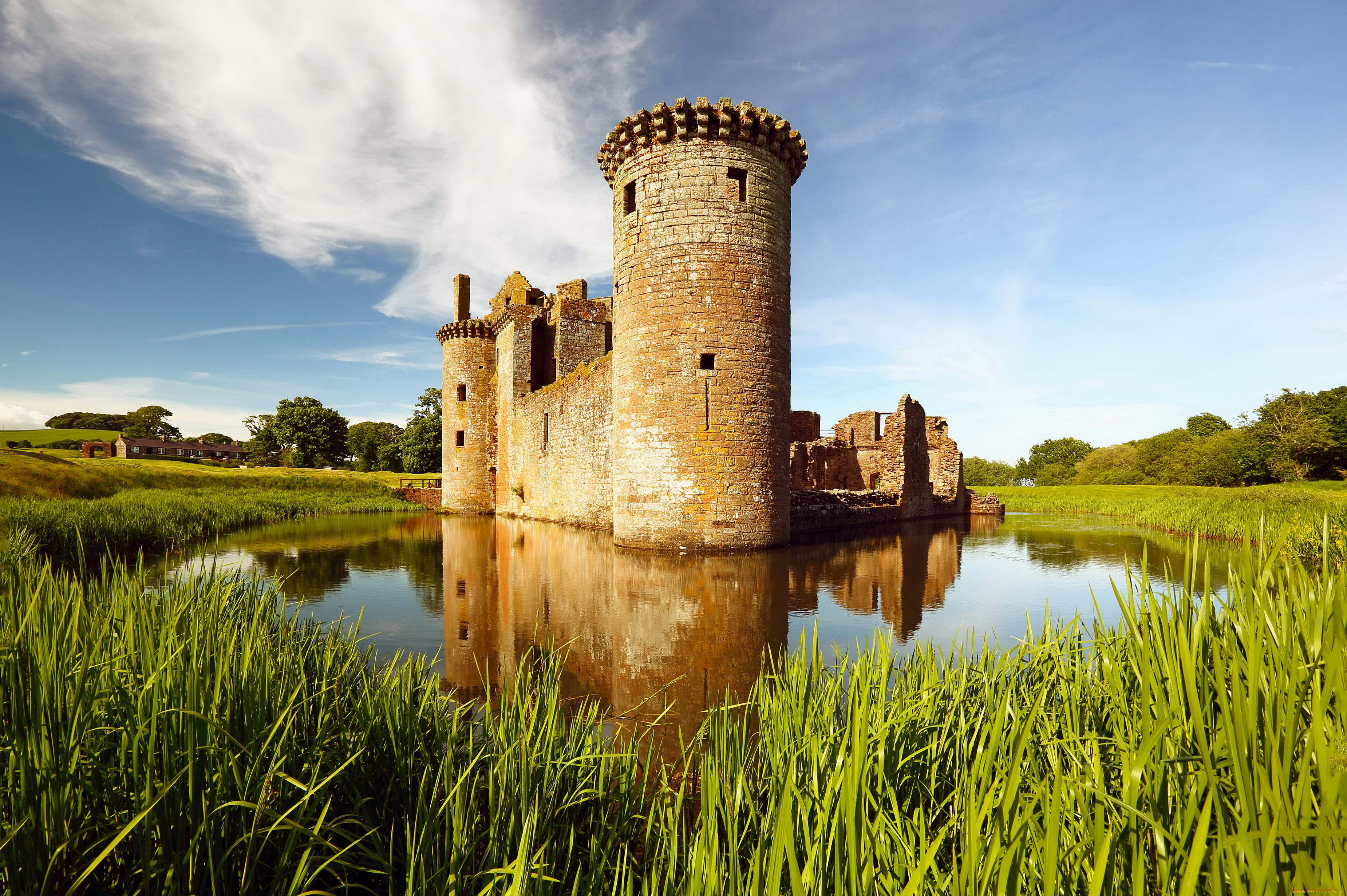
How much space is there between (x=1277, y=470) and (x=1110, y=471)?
22.1 metres

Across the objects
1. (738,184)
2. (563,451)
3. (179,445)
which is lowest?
(563,451)

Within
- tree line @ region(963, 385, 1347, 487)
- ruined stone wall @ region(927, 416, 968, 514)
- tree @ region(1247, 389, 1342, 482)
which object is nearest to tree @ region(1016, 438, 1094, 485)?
tree line @ region(963, 385, 1347, 487)

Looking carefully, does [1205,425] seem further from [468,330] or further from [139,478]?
[139,478]

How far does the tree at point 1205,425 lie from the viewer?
6175 cm

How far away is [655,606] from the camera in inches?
253

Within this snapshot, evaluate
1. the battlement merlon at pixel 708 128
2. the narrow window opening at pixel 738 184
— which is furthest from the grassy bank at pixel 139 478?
the narrow window opening at pixel 738 184

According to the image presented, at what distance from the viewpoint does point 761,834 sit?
1470 millimetres

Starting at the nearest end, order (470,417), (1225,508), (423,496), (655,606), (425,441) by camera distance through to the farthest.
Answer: (655,606) < (1225,508) < (470,417) < (423,496) < (425,441)

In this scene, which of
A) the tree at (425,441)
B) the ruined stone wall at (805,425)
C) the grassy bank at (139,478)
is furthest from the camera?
the tree at (425,441)

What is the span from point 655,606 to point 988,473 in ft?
309

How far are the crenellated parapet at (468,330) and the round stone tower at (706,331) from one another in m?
14.6

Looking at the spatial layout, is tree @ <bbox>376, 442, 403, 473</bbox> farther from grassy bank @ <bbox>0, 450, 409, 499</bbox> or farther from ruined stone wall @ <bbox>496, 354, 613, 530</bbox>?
ruined stone wall @ <bbox>496, 354, 613, 530</bbox>

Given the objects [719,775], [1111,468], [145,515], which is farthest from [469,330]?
[1111,468]

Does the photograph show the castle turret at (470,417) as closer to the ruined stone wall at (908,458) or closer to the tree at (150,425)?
the ruined stone wall at (908,458)
